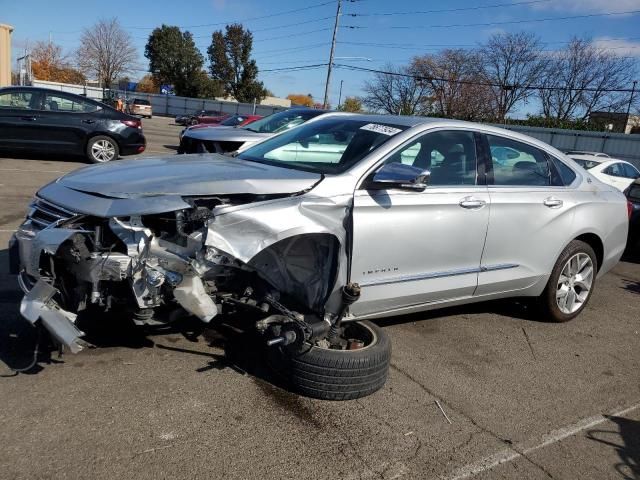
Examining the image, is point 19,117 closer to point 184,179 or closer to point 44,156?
point 44,156

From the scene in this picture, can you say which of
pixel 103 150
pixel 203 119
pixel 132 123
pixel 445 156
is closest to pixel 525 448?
pixel 445 156

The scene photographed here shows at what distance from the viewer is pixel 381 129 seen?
413 centimetres

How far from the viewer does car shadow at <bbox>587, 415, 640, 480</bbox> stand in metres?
2.98

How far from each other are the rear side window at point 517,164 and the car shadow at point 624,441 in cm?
194

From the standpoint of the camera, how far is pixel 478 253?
4.27 m

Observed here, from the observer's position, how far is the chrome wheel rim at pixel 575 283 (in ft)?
16.7

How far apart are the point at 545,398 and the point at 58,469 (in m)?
2.96

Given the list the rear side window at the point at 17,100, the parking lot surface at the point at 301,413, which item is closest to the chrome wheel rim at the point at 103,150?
the rear side window at the point at 17,100

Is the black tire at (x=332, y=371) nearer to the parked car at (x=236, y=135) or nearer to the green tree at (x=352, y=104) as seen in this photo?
the parked car at (x=236, y=135)

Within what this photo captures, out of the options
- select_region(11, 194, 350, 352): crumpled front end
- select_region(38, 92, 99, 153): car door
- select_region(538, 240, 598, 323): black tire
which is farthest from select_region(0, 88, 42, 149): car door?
select_region(538, 240, 598, 323): black tire

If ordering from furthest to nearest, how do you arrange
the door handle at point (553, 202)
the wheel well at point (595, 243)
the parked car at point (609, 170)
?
the parked car at point (609, 170) → the wheel well at point (595, 243) → the door handle at point (553, 202)

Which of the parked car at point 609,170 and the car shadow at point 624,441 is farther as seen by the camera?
the parked car at point 609,170

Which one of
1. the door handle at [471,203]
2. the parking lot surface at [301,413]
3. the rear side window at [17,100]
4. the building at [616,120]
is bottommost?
the parking lot surface at [301,413]

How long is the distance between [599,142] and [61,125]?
2479cm
